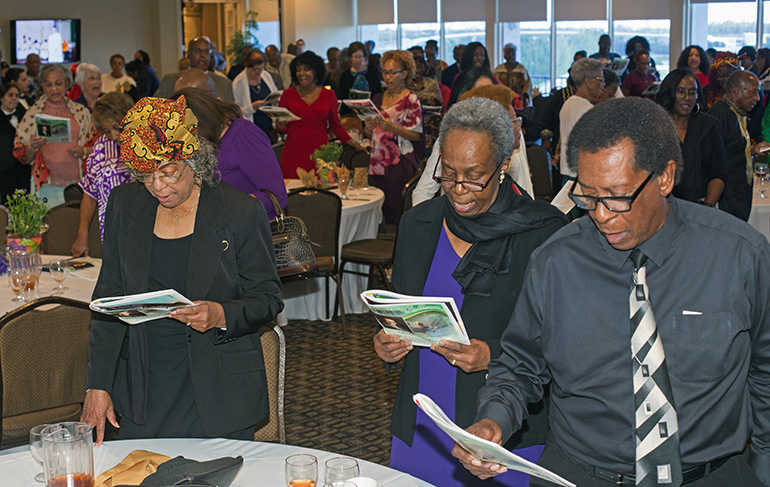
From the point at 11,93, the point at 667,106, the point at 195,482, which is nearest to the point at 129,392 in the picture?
the point at 195,482

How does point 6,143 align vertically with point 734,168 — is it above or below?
above

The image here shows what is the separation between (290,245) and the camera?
14.8 ft

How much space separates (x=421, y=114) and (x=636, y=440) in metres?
5.65

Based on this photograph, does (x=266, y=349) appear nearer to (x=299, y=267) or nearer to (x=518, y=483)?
(x=518, y=483)

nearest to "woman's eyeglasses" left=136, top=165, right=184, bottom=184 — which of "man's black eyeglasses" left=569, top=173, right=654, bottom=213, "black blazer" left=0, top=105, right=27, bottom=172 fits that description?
"man's black eyeglasses" left=569, top=173, right=654, bottom=213

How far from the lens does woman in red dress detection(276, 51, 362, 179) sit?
741cm

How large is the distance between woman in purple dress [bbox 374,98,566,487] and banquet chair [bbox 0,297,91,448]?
145 cm

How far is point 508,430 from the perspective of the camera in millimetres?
1912

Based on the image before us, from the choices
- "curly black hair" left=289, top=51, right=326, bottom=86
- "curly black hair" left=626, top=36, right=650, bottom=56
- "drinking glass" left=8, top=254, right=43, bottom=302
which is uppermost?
"curly black hair" left=626, top=36, right=650, bottom=56

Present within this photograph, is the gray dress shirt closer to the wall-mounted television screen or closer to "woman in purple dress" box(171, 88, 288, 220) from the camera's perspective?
"woman in purple dress" box(171, 88, 288, 220)

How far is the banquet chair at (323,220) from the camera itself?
19.5ft

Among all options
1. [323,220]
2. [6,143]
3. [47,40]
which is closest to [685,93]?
[323,220]

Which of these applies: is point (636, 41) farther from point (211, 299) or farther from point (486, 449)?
point (486, 449)

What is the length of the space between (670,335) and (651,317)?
0.06m
